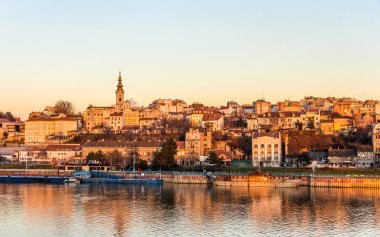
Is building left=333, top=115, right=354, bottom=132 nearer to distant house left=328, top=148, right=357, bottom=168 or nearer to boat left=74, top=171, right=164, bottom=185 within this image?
distant house left=328, top=148, right=357, bottom=168

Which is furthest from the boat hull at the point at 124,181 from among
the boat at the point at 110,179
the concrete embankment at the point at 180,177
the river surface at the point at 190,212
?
the river surface at the point at 190,212

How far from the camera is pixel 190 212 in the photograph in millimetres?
32625

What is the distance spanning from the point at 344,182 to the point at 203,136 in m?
20.7

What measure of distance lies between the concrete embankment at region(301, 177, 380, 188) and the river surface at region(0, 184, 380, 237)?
167 centimetres

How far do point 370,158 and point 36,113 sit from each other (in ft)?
188

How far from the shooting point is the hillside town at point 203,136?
57.9m

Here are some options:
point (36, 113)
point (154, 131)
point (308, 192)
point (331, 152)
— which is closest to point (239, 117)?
point (154, 131)

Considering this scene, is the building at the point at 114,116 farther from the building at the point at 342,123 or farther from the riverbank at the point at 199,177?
the building at the point at 342,123

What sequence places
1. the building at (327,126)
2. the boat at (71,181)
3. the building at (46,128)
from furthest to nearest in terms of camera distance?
the building at (46,128), the building at (327,126), the boat at (71,181)

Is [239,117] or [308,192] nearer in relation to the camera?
[308,192]

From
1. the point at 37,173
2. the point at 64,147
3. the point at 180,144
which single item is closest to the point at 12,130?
the point at 64,147

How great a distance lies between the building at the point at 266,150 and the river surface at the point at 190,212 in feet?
45.6

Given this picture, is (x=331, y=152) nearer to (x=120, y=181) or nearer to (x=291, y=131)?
(x=291, y=131)

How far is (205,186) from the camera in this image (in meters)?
46.9
